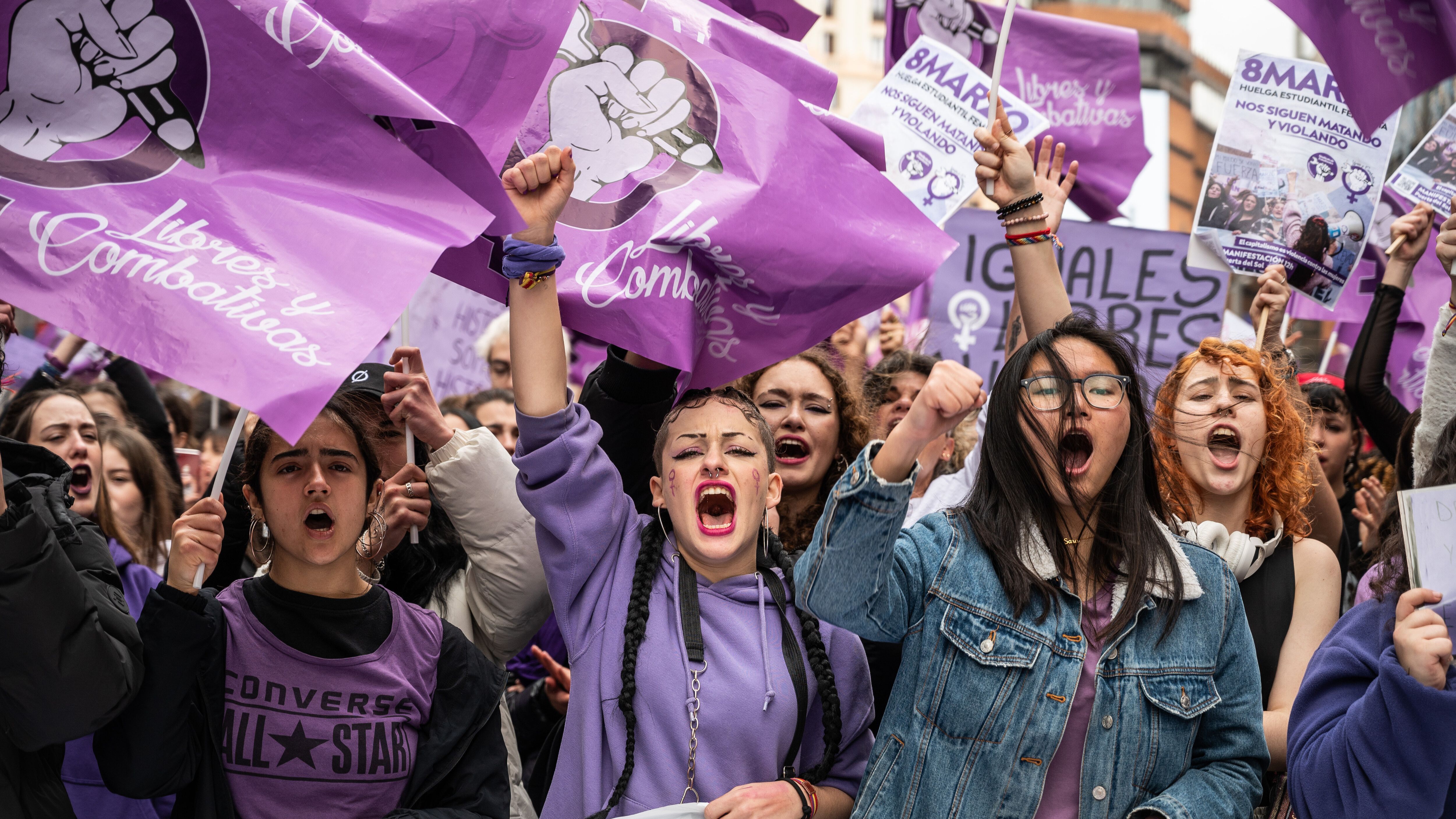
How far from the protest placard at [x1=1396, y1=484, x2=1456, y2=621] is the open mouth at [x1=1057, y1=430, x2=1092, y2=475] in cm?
55

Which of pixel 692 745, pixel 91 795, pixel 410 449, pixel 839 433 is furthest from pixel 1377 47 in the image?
pixel 91 795

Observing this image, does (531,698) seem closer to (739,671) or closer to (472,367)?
(739,671)

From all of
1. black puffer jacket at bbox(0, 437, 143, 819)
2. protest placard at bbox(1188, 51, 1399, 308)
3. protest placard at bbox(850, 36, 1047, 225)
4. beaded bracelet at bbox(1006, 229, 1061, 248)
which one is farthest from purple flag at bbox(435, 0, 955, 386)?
protest placard at bbox(1188, 51, 1399, 308)

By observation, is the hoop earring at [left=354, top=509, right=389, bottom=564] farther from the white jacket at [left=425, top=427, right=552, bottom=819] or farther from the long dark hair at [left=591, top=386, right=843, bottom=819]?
the long dark hair at [left=591, top=386, right=843, bottom=819]

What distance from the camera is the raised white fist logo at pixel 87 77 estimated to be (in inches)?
96.4

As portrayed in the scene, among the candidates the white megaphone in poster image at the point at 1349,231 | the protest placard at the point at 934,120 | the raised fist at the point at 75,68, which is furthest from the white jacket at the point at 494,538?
the white megaphone in poster image at the point at 1349,231

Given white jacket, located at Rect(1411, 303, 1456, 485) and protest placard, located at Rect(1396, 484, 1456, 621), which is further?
white jacket, located at Rect(1411, 303, 1456, 485)

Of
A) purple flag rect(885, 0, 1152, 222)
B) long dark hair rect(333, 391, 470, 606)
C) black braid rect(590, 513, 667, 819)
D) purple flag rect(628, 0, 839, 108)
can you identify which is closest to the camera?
black braid rect(590, 513, 667, 819)

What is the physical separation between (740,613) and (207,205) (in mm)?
1310

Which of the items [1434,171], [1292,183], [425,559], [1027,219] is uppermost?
[1434,171]

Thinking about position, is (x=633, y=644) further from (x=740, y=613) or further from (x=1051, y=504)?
(x=1051, y=504)

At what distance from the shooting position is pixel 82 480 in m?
4.09

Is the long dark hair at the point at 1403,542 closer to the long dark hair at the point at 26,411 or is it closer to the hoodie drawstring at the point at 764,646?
the hoodie drawstring at the point at 764,646

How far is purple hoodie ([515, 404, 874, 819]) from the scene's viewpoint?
2.69m
